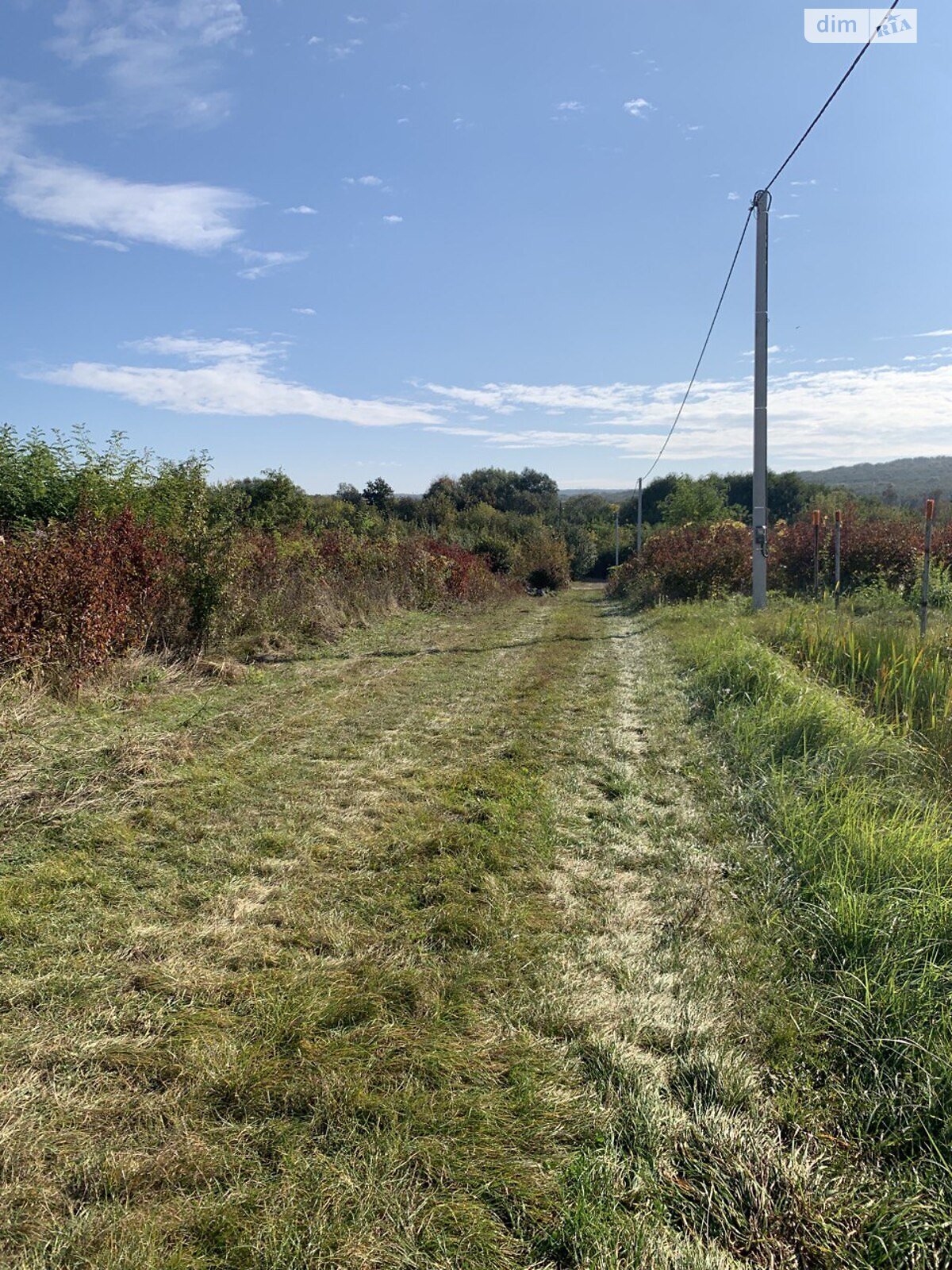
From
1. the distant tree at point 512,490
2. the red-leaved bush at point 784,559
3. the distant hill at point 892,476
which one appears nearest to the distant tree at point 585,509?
the distant tree at point 512,490

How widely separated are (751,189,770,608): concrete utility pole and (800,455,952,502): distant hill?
92.8 ft

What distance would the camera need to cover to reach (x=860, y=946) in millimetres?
2748

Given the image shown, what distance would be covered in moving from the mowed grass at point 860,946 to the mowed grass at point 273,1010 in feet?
2.50

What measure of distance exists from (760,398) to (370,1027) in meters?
12.4

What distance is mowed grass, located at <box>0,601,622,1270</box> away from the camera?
1.73m

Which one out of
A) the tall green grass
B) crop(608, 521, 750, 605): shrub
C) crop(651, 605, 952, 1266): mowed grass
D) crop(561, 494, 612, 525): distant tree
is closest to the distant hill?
crop(561, 494, 612, 525): distant tree

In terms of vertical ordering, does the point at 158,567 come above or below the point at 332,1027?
above

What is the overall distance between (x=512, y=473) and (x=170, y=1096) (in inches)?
2759

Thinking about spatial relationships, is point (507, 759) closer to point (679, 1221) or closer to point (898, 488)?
point (679, 1221)

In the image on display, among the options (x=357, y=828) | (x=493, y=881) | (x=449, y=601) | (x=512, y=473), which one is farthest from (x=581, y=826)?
(x=512, y=473)

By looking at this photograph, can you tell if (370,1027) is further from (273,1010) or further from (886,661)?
(886,661)

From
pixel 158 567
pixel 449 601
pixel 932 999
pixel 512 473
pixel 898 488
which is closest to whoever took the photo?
pixel 932 999

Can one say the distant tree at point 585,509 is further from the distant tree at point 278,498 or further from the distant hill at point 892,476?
the distant tree at point 278,498

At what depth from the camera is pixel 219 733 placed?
5.83 meters
